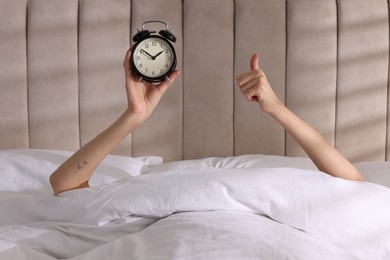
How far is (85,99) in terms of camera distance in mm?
2402

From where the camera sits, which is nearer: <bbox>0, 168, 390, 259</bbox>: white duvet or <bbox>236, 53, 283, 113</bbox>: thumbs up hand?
<bbox>0, 168, 390, 259</bbox>: white duvet

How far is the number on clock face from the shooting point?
1616 millimetres

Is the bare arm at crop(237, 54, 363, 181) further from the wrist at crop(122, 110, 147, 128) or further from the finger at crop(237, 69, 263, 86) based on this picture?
the wrist at crop(122, 110, 147, 128)

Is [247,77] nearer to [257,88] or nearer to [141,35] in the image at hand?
[257,88]

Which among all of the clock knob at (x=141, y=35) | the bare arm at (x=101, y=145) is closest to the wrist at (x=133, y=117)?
the bare arm at (x=101, y=145)

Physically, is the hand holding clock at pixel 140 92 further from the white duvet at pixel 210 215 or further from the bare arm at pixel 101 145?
the white duvet at pixel 210 215

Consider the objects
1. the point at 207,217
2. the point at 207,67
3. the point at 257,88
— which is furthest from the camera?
the point at 207,67

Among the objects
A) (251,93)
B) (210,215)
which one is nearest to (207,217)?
(210,215)

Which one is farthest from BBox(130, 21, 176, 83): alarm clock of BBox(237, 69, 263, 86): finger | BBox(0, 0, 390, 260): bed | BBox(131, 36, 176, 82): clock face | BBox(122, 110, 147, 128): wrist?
BBox(0, 0, 390, 260): bed

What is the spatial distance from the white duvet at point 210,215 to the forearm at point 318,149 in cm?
15

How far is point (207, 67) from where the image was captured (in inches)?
94.3

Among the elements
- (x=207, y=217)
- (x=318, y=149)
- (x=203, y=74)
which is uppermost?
(x=203, y=74)

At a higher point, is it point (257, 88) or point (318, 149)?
point (257, 88)

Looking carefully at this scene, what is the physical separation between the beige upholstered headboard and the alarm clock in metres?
0.74
